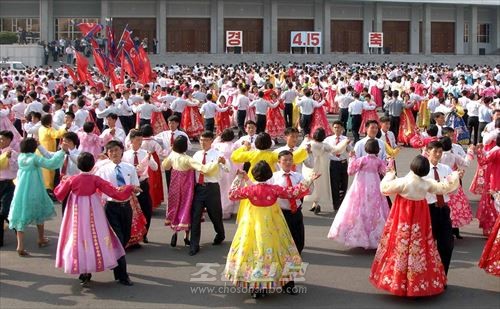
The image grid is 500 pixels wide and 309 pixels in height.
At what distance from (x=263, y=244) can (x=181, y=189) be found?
2193mm

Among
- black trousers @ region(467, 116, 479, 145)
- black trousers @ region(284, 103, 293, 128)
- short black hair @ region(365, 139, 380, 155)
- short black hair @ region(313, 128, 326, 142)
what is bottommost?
short black hair @ region(365, 139, 380, 155)

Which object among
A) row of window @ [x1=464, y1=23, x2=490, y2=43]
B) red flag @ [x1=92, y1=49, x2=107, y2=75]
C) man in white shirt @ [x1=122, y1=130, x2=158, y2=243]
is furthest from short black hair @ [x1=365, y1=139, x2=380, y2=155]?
row of window @ [x1=464, y1=23, x2=490, y2=43]

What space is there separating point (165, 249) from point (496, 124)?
5547mm

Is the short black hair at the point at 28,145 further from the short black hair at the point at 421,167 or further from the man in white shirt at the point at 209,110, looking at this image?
the man in white shirt at the point at 209,110

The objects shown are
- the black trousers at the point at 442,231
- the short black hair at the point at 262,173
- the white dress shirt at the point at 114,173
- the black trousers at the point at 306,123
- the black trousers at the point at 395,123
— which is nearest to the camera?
the short black hair at the point at 262,173

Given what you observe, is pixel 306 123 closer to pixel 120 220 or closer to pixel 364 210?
pixel 364 210

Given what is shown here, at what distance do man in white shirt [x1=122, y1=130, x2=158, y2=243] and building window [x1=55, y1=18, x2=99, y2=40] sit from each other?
1403 inches

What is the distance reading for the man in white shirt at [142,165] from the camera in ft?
27.7

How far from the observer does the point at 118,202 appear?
23.8 ft

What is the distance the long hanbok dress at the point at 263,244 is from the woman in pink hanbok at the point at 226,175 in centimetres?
311

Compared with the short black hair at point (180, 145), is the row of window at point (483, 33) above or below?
above

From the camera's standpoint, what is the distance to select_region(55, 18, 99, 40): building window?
1686 inches

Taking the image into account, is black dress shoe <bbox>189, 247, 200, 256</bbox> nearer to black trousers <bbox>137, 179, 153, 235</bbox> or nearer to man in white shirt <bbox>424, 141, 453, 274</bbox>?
black trousers <bbox>137, 179, 153, 235</bbox>

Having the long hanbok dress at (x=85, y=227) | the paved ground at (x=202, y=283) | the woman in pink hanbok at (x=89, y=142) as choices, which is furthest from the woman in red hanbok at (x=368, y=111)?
the long hanbok dress at (x=85, y=227)
